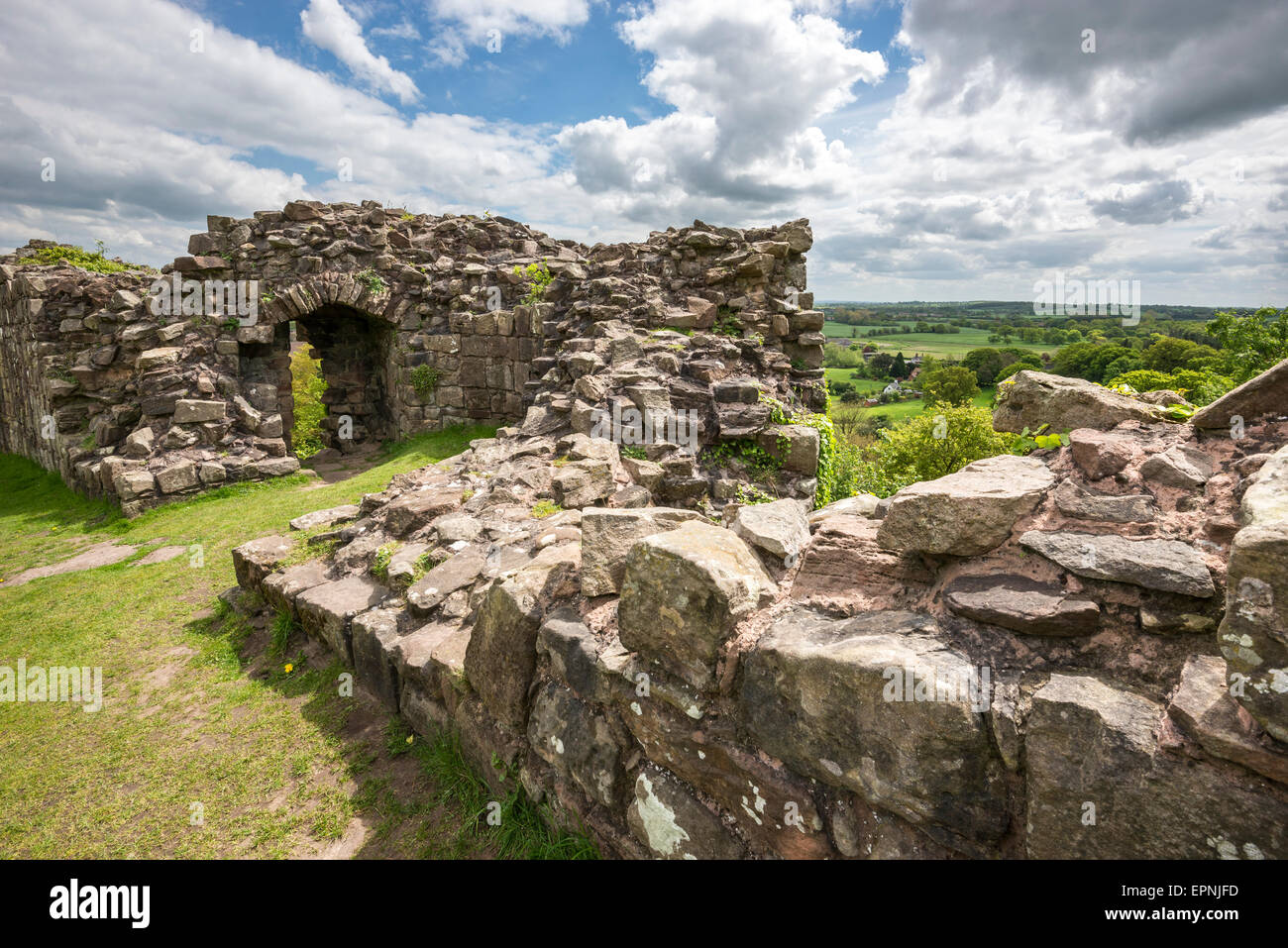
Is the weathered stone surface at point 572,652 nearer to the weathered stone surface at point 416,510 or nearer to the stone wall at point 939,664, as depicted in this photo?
the stone wall at point 939,664

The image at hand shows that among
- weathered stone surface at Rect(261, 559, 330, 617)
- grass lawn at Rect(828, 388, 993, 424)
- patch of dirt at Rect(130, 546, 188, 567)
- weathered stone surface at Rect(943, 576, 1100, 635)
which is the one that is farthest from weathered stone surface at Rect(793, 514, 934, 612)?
grass lawn at Rect(828, 388, 993, 424)

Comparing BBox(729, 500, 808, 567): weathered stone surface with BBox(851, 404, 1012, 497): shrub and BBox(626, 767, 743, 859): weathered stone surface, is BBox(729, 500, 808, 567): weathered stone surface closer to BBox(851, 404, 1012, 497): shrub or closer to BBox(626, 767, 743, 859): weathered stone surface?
BBox(626, 767, 743, 859): weathered stone surface

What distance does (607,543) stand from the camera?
3.37 meters

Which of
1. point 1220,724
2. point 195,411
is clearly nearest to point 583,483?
point 1220,724

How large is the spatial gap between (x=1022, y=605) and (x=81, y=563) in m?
10.5

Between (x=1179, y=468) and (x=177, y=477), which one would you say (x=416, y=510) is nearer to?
(x=1179, y=468)

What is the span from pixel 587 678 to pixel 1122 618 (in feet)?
7.19

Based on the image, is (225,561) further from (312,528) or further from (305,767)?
(305,767)

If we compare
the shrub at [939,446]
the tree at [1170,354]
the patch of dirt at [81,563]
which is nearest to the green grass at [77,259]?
the patch of dirt at [81,563]

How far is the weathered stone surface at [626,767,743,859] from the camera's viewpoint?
2502 millimetres

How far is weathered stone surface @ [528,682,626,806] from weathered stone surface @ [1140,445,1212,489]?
2550 mm

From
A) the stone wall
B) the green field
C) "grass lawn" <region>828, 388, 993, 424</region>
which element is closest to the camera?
the stone wall

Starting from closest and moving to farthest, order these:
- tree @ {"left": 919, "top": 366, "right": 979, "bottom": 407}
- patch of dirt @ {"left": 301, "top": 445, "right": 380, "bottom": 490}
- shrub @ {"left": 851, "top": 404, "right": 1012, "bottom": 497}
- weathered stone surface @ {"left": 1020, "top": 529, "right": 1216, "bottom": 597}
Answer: weathered stone surface @ {"left": 1020, "top": 529, "right": 1216, "bottom": 597}
patch of dirt @ {"left": 301, "top": 445, "right": 380, "bottom": 490}
shrub @ {"left": 851, "top": 404, "right": 1012, "bottom": 497}
tree @ {"left": 919, "top": 366, "right": 979, "bottom": 407}

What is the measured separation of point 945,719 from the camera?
189cm
